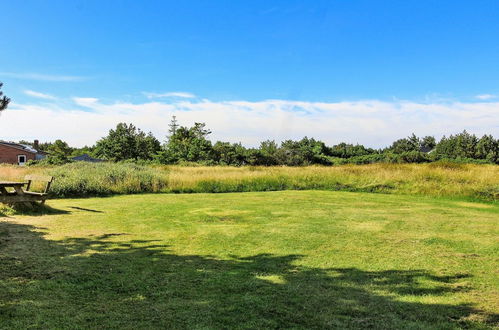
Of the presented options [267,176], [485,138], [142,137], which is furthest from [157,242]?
[485,138]

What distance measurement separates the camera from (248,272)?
452cm

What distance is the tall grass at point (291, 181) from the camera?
1402 centimetres

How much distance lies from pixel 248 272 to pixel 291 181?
1292 cm

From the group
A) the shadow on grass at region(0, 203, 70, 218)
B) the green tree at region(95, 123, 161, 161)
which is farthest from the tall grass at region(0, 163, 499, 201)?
the green tree at region(95, 123, 161, 161)

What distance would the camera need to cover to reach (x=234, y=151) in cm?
4741

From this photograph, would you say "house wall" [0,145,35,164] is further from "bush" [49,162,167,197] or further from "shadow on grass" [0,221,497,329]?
"shadow on grass" [0,221,497,329]

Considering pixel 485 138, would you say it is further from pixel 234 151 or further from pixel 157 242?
pixel 157 242

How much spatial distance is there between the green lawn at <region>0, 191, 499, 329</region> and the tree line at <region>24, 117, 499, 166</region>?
33.6 metres

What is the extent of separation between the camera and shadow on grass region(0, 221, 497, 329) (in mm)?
3207

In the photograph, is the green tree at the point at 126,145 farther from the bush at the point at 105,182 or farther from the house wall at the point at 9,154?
the bush at the point at 105,182

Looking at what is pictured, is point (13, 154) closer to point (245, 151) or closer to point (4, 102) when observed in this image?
point (245, 151)

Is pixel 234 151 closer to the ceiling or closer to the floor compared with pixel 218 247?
closer to the ceiling

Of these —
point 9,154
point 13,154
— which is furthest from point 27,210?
point 13,154

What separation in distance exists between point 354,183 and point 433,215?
7663 mm
